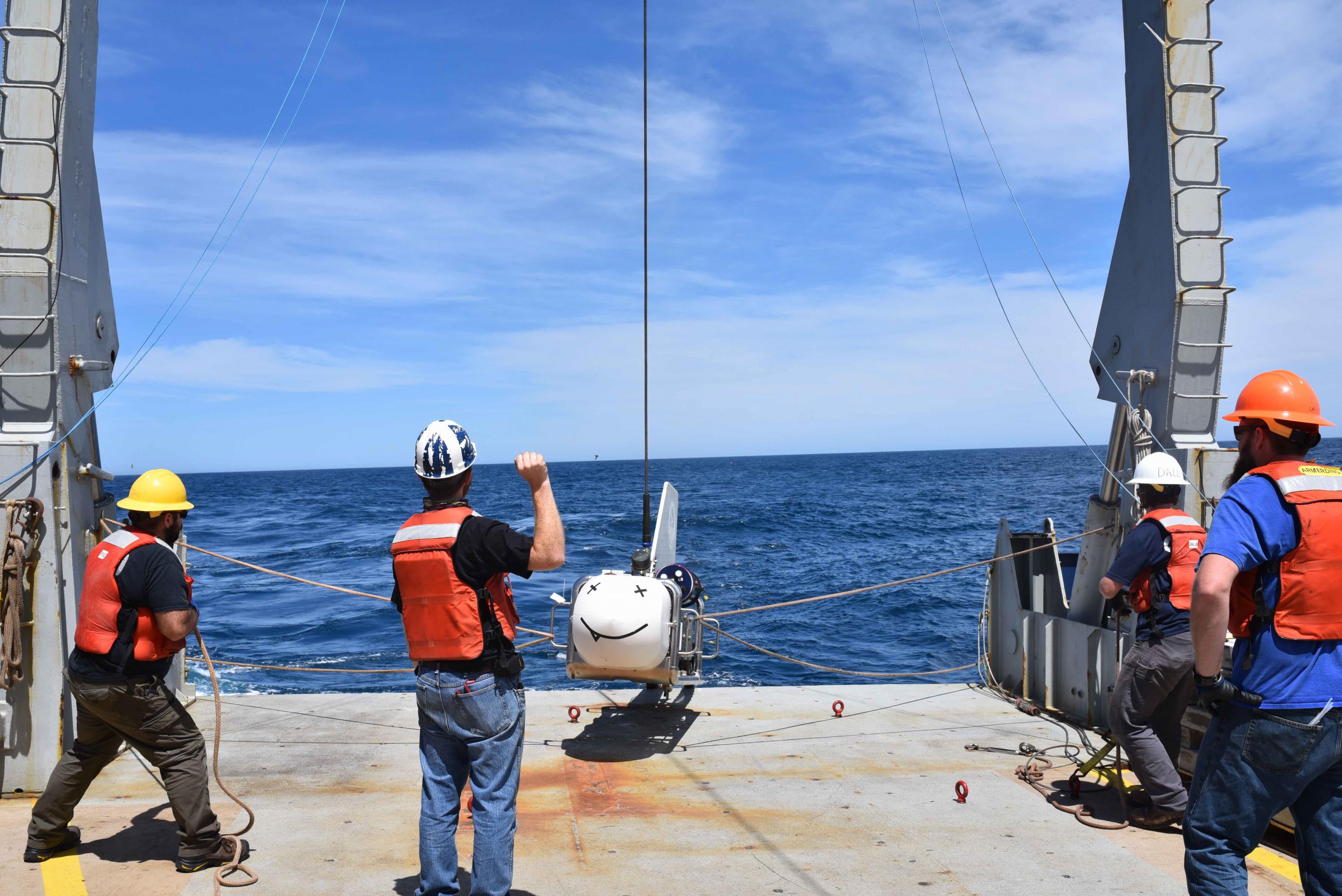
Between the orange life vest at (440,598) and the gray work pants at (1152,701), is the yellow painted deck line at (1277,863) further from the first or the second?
the orange life vest at (440,598)

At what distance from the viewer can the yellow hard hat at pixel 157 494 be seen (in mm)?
4383

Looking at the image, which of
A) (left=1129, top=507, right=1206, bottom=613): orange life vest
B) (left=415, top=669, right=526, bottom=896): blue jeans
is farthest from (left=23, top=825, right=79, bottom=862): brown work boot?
(left=1129, top=507, right=1206, bottom=613): orange life vest

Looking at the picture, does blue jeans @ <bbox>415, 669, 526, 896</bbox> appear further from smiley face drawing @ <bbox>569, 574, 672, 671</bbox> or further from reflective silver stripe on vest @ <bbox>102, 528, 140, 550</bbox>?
smiley face drawing @ <bbox>569, 574, 672, 671</bbox>

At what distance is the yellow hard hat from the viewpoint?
4.38 metres

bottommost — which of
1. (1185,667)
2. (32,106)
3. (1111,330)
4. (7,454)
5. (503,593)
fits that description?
(1185,667)

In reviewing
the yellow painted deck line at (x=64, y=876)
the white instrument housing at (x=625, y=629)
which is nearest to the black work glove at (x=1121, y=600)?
the white instrument housing at (x=625, y=629)

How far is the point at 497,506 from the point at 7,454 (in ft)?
166

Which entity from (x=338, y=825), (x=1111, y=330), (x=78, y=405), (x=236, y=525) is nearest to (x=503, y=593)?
(x=338, y=825)

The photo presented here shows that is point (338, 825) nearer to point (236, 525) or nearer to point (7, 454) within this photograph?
point (7, 454)

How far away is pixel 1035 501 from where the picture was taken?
177ft

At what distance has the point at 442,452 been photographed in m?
3.67

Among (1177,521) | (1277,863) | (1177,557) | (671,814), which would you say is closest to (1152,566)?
(1177,557)

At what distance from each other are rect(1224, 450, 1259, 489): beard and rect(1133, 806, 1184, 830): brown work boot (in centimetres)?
259

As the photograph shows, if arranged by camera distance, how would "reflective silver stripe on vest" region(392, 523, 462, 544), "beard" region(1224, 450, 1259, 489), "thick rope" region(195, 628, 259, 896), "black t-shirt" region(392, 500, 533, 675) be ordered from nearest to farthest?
"beard" region(1224, 450, 1259, 489) → "black t-shirt" region(392, 500, 533, 675) → "reflective silver stripe on vest" region(392, 523, 462, 544) → "thick rope" region(195, 628, 259, 896)
